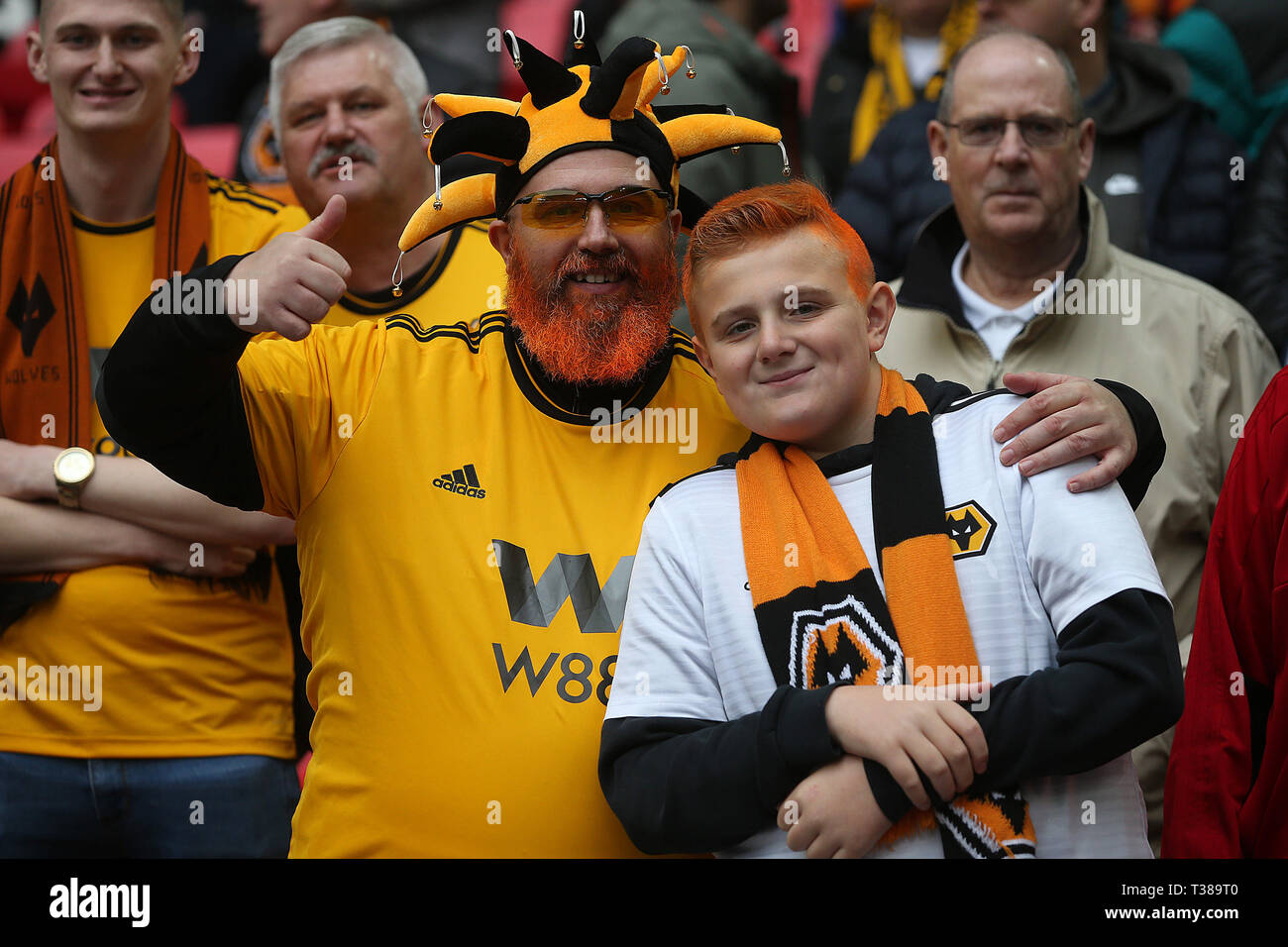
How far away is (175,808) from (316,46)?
2.17 metres

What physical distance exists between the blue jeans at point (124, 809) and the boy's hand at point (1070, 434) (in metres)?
2.02

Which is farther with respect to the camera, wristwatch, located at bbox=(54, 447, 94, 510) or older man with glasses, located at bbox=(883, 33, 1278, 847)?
older man with glasses, located at bbox=(883, 33, 1278, 847)

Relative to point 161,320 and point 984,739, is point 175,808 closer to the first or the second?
point 161,320

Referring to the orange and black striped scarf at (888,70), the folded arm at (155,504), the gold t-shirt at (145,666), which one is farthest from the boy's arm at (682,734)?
the orange and black striped scarf at (888,70)

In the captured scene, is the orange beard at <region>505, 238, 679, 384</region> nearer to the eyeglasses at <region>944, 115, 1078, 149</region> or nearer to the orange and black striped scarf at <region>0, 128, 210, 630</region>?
the orange and black striped scarf at <region>0, 128, 210, 630</region>

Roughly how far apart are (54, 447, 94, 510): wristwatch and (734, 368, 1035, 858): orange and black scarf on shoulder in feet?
5.47

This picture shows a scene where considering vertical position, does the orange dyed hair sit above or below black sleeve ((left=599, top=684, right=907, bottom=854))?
above

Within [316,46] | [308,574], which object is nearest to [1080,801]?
[308,574]

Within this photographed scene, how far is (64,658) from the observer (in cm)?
333

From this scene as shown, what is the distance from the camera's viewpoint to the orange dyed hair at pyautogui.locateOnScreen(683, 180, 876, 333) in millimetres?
2520

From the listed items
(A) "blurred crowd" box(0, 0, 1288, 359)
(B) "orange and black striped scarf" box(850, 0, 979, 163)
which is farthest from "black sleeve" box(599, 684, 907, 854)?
(B) "orange and black striped scarf" box(850, 0, 979, 163)

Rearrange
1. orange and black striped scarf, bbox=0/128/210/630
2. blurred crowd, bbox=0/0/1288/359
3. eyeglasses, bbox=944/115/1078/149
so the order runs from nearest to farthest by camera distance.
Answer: orange and black striped scarf, bbox=0/128/210/630 < eyeglasses, bbox=944/115/1078/149 < blurred crowd, bbox=0/0/1288/359

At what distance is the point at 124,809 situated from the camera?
3346mm

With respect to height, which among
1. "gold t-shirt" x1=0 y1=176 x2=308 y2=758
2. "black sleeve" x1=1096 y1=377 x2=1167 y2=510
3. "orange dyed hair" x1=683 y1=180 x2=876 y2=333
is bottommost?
"gold t-shirt" x1=0 y1=176 x2=308 y2=758
